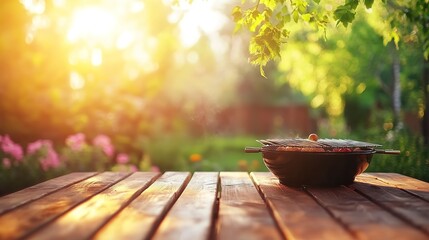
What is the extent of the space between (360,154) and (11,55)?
21.2 ft

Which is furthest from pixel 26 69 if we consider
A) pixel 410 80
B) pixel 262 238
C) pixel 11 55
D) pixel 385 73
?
pixel 385 73

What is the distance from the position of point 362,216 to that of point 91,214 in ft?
3.29

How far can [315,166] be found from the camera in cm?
254

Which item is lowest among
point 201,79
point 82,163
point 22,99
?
point 82,163

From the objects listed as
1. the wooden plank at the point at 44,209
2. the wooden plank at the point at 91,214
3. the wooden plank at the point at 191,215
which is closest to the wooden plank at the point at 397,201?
the wooden plank at the point at 191,215

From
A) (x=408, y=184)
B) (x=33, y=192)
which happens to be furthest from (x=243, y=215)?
(x=408, y=184)

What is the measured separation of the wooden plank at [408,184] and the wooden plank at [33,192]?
1790 mm

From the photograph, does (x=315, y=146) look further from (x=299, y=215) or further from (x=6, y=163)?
(x=6, y=163)

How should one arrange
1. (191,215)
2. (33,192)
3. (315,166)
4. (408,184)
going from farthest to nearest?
(408,184)
(315,166)
(33,192)
(191,215)

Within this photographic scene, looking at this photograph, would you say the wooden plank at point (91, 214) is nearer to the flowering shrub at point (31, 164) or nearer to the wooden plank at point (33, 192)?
the wooden plank at point (33, 192)

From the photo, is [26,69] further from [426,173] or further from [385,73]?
[385,73]

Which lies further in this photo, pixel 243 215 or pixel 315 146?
pixel 315 146

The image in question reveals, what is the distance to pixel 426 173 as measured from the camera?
4266 mm

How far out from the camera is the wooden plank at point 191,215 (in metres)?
1.53
